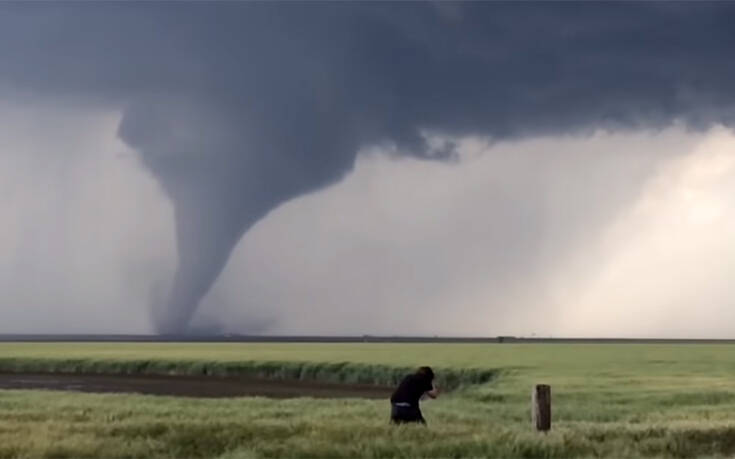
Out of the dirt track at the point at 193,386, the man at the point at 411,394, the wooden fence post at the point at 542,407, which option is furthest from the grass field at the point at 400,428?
the dirt track at the point at 193,386

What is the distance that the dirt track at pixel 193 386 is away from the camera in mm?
48406

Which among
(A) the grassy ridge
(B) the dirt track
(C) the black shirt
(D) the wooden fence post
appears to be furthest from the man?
(A) the grassy ridge

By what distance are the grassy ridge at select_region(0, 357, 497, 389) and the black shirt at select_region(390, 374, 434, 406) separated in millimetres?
29187

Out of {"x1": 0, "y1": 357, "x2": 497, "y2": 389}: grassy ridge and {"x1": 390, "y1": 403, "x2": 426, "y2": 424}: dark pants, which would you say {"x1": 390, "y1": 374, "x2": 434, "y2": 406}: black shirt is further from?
{"x1": 0, "y1": 357, "x2": 497, "y2": 389}: grassy ridge

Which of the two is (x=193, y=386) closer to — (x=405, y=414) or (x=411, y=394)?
(x=405, y=414)

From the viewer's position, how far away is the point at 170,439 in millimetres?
22953

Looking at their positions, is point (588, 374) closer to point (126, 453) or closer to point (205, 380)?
point (205, 380)

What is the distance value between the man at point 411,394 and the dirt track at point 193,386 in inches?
876

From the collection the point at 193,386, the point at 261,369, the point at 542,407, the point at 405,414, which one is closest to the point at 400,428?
the point at 405,414

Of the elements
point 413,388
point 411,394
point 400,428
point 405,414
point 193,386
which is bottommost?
point 400,428

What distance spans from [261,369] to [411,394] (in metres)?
42.2

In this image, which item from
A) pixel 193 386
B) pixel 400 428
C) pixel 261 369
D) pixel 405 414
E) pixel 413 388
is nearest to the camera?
pixel 400 428

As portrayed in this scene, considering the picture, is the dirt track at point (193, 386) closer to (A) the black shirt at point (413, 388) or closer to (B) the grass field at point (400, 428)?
(B) the grass field at point (400, 428)

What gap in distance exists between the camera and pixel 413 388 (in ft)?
79.8
